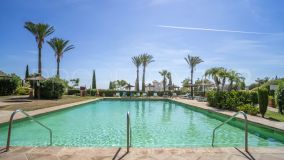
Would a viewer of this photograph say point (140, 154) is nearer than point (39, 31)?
Yes

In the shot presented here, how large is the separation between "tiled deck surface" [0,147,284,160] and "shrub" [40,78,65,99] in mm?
19191

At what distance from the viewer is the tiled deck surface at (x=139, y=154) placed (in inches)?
193

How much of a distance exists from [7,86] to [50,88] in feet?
23.7

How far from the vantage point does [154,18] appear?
16547 mm

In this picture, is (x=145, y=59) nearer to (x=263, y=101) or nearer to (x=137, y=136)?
(x=263, y=101)

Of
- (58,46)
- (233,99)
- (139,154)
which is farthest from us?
(58,46)

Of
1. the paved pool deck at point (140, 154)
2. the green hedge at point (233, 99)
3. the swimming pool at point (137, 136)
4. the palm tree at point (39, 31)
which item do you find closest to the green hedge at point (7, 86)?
the palm tree at point (39, 31)

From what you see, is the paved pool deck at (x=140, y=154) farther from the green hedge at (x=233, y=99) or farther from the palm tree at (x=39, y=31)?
the palm tree at (x=39, y=31)

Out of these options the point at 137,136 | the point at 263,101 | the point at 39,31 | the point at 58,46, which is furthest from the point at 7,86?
the point at 263,101

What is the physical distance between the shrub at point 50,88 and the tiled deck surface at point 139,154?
1919 cm

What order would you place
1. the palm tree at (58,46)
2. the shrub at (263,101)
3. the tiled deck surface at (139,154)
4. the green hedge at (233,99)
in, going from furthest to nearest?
the palm tree at (58,46) < the green hedge at (233,99) < the shrub at (263,101) < the tiled deck surface at (139,154)

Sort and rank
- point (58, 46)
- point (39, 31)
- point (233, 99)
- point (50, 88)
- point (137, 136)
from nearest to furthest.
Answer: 1. point (137, 136)
2. point (233, 99)
3. point (50, 88)
4. point (39, 31)
5. point (58, 46)

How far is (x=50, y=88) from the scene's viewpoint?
77.9 ft

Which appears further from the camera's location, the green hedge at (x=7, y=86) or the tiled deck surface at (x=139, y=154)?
the green hedge at (x=7, y=86)
